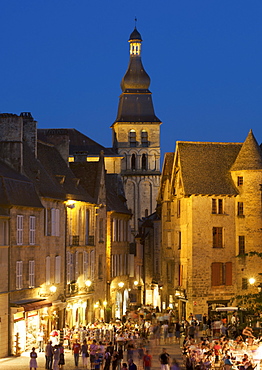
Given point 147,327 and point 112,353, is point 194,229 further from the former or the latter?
point 112,353

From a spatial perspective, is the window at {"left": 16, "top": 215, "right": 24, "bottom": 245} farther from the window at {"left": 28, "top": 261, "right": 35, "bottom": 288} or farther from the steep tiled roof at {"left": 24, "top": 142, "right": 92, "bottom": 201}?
the steep tiled roof at {"left": 24, "top": 142, "right": 92, "bottom": 201}

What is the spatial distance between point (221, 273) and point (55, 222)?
1612 centimetres

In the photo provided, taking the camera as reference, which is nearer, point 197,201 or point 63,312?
point 63,312

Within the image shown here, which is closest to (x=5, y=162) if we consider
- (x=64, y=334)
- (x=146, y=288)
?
(x=64, y=334)

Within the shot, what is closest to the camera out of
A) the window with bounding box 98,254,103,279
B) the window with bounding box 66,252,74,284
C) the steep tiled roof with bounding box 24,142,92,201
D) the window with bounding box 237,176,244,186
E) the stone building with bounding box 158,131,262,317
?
the steep tiled roof with bounding box 24,142,92,201

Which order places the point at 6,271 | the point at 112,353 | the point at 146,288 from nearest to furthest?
the point at 112,353 → the point at 6,271 → the point at 146,288

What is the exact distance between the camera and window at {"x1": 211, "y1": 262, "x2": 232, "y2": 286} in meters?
62.9

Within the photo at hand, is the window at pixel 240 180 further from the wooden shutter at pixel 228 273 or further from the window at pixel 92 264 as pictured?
the window at pixel 92 264

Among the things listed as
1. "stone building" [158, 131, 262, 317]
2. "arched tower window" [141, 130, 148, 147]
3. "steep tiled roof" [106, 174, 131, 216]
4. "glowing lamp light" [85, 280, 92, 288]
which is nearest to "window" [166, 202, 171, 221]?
"stone building" [158, 131, 262, 317]

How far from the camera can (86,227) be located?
195 feet

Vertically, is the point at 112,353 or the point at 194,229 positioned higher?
the point at 194,229

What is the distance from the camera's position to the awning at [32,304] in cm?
4459

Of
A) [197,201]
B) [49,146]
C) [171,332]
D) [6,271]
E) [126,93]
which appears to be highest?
[126,93]

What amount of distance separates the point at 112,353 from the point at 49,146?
24.9 meters
